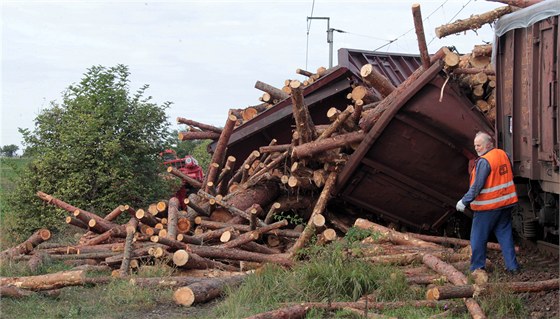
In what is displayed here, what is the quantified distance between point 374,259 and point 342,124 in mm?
2833

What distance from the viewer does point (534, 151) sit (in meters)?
7.25

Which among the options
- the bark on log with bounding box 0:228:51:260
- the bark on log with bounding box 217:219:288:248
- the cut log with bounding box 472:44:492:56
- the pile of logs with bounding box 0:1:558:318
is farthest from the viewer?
the bark on log with bounding box 0:228:51:260

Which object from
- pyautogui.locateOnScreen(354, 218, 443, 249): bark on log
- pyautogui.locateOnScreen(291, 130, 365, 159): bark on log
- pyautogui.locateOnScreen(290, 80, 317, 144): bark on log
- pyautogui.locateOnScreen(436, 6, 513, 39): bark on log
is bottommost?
pyautogui.locateOnScreen(354, 218, 443, 249): bark on log

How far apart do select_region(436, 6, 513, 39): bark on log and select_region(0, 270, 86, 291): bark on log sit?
19.6 ft

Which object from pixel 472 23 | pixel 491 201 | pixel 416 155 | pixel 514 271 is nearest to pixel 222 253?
pixel 416 155

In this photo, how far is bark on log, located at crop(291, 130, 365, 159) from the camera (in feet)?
31.3

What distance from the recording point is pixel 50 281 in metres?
7.66

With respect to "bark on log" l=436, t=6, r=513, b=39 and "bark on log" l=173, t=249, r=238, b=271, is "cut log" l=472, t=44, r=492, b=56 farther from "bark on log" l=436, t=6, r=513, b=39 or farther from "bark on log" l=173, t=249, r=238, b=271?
"bark on log" l=173, t=249, r=238, b=271

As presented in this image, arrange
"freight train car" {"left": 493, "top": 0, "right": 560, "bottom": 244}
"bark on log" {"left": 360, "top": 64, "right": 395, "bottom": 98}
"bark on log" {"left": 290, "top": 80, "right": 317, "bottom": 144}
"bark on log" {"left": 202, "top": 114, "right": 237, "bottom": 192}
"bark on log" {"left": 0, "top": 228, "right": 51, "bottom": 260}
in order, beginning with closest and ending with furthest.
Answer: "freight train car" {"left": 493, "top": 0, "right": 560, "bottom": 244}, "bark on log" {"left": 360, "top": 64, "right": 395, "bottom": 98}, "bark on log" {"left": 290, "top": 80, "right": 317, "bottom": 144}, "bark on log" {"left": 0, "top": 228, "right": 51, "bottom": 260}, "bark on log" {"left": 202, "top": 114, "right": 237, "bottom": 192}

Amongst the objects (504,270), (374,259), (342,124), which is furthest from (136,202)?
(504,270)

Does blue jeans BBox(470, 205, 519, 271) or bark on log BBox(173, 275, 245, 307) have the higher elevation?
blue jeans BBox(470, 205, 519, 271)

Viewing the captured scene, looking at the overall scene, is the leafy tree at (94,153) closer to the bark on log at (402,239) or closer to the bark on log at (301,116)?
the bark on log at (301,116)

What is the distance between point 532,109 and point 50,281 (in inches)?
226

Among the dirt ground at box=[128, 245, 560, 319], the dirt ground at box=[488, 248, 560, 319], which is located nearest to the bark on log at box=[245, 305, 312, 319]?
the dirt ground at box=[128, 245, 560, 319]
